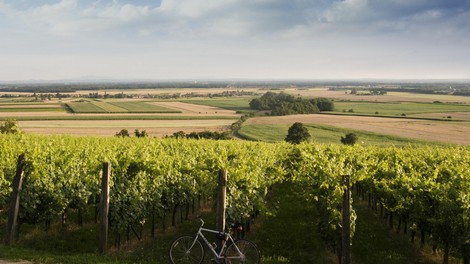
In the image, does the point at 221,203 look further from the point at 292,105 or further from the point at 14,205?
the point at 292,105

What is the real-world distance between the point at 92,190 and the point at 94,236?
5.21ft

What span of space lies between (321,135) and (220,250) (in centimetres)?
5952

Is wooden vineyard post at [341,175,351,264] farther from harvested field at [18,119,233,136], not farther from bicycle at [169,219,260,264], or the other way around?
harvested field at [18,119,233,136]

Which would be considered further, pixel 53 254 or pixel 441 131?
pixel 441 131

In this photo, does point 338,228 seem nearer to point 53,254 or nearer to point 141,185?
point 141,185

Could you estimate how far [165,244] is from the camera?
12273 mm

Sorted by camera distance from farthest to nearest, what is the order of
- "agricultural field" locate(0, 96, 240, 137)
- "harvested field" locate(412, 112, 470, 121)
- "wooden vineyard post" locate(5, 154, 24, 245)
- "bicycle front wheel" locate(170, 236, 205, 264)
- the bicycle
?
"harvested field" locate(412, 112, 470, 121)
"agricultural field" locate(0, 96, 240, 137)
"wooden vineyard post" locate(5, 154, 24, 245)
"bicycle front wheel" locate(170, 236, 205, 264)
the bicycle

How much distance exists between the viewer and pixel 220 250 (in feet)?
31.2

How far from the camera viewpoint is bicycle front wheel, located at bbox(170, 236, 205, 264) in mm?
9570

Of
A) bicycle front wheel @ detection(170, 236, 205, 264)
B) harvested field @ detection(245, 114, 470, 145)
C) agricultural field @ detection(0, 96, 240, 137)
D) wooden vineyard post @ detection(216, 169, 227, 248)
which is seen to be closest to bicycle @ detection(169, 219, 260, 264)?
bicycle front wheel @ detection(170, 236, 205, 264)

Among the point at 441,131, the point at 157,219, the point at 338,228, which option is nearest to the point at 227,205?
Result: the point at 338,228

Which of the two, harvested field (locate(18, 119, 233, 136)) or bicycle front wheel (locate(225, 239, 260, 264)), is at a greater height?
bicycle front wheel (locate(225, 239, 260, 264))

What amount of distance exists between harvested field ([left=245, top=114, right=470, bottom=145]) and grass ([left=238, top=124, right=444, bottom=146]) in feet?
10.3

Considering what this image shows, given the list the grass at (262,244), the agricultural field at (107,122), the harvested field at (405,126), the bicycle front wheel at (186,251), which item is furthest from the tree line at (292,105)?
the bicycle front wheel at (186,251)
